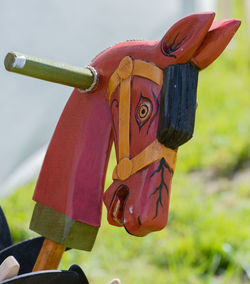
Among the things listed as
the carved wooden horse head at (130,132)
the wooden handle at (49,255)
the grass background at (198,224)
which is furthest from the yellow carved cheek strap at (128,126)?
the grass background at (198,224)

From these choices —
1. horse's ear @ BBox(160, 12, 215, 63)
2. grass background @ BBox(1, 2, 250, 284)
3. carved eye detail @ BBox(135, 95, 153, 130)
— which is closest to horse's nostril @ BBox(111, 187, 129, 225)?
carved eye detail @ BBox(135, 95, 153, 130)

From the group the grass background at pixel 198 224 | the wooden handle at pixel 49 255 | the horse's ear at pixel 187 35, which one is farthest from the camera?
the grass background at pixel 198 224

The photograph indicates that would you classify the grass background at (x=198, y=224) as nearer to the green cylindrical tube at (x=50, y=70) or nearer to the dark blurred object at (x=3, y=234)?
the dark blurred object at (x=3, y=234)

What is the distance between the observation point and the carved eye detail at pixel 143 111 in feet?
2.66

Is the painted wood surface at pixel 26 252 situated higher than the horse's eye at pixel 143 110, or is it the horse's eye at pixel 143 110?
the horse's eye at pixel 143 110

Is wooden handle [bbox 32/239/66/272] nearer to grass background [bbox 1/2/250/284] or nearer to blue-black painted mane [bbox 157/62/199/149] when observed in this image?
blue-black painted mane [bbox 157/62/199/149]

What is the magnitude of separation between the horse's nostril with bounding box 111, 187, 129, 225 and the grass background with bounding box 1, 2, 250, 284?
109 cm

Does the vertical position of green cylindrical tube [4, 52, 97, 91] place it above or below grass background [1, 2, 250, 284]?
above

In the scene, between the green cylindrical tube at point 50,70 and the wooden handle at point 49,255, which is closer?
the green cylindrical tube at point 50,70

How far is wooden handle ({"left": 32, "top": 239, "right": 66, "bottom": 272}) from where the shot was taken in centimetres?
91

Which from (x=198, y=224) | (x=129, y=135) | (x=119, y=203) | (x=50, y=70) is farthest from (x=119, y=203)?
(x=198, y=224)

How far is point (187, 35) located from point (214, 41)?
5cm

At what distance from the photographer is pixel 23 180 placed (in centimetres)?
246

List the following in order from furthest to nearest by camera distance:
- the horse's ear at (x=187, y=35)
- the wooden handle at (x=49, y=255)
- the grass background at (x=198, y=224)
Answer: the grass background at (x=198, y=224) < the wooden handle at (x=49, y=255) < the horse's ear at (x=187, y=35)
